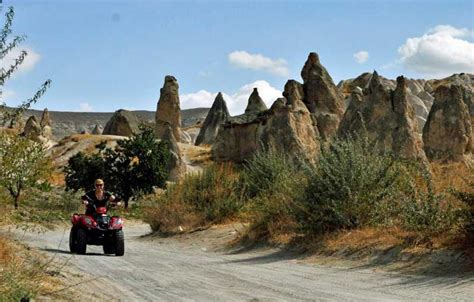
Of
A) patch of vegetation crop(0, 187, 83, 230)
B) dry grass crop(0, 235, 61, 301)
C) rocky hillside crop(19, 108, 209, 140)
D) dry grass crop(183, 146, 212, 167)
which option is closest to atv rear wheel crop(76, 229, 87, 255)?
dry grass crop(0, 235, 61, 301)

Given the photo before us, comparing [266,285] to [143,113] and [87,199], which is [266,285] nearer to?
[87,199]

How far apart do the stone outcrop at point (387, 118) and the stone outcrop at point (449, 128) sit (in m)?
4.95

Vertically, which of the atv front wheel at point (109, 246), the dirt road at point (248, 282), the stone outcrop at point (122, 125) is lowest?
the dirt road at point (248, 282)

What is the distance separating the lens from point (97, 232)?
15.6 meters

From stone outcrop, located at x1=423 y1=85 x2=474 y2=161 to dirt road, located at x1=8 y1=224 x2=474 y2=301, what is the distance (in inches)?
1056

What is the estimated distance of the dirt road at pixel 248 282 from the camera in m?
8.64

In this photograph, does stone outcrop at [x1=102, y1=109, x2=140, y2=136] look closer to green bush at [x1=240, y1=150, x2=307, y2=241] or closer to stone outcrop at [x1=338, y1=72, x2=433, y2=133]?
stone outcrop at [x1=338, y1=72, x2=433, y2=133]

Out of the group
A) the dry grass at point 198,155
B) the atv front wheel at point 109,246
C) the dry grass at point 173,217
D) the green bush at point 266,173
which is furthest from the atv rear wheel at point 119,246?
the dry grass at point 198,155

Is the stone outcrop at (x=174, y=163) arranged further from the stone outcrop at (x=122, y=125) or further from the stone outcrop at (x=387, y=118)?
the stone outcrop at (x=122, y=125)

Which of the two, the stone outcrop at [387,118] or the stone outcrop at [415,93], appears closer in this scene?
the stone outcrop at [387,118]

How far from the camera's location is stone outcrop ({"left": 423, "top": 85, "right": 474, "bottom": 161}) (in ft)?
125

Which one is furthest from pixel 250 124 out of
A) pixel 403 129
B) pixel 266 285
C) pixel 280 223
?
pixel 266 285

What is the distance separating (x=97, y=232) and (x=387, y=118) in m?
21.4

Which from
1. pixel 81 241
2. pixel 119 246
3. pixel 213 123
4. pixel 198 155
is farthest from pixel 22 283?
pixel 213 123
